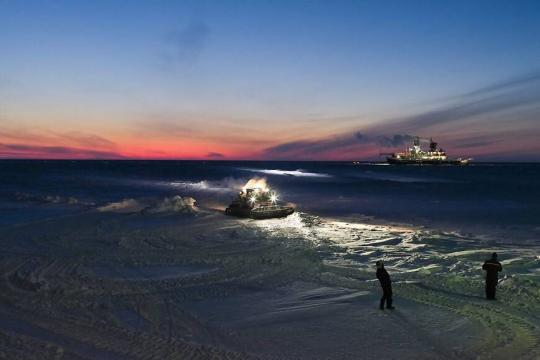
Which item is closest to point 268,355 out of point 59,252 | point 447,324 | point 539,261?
point 447,324

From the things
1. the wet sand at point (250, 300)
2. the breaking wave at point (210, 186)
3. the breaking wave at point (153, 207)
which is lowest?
the wet sand at point (250, 300)

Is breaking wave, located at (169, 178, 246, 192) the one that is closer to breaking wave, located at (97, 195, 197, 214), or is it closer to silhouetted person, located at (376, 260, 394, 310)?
breaking wave, located at (97, 195, 197, 214)

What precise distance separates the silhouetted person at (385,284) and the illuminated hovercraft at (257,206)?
21.3 m

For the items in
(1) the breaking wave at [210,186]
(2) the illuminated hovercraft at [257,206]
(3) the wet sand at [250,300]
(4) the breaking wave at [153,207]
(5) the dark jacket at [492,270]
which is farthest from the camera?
(1) the breaking wave at [210,186]

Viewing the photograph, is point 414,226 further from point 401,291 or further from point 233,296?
point 233,296

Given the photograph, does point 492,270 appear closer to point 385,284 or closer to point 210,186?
point 385,284

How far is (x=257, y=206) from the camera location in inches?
1350

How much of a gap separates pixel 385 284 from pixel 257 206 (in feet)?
72.8

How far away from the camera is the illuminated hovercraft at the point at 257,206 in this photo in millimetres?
33844

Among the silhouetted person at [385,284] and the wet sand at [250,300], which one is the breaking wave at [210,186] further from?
the silhouetted person at [385,284]

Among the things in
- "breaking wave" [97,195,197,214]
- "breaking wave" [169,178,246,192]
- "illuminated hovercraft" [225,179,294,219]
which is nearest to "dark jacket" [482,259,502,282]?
"illuminated hovercraft" [225,179,294,219]

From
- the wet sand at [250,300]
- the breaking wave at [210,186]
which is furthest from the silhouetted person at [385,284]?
the breaking wave at [210,186]

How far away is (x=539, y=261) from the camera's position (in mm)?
19391

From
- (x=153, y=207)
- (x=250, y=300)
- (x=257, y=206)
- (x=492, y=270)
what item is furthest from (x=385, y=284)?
(x=153, y=207)
